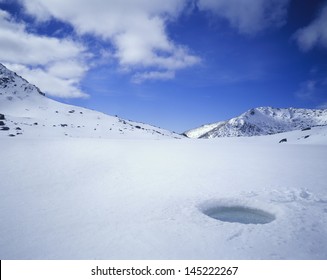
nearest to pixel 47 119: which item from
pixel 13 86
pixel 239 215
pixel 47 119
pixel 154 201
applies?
pixel 47 119

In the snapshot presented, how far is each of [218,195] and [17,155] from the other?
43.4ft

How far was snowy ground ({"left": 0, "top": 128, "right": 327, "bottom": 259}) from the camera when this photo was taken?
694cm

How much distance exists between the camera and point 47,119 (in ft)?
167

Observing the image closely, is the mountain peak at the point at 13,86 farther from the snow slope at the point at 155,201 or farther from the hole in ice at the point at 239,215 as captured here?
the hole in ice at the point at 239,215

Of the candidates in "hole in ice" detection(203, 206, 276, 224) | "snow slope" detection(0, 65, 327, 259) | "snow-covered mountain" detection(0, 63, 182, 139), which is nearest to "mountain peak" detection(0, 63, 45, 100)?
"snow-covered mountain" detection(0, 63, 182, 139)

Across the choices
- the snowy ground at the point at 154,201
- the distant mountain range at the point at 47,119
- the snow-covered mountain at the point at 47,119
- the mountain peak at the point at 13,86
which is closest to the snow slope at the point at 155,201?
the snowy ground at the point at 154,201

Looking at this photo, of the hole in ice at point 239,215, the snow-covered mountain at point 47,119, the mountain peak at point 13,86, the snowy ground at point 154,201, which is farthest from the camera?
the mountain peak at point 13,86

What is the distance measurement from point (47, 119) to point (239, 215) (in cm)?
4901

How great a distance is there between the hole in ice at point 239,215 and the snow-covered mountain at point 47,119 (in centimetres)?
3053

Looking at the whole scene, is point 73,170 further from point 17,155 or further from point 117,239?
point 117,239

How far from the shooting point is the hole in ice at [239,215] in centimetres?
902

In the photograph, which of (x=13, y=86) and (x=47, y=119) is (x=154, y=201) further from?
(x=13, y=86)

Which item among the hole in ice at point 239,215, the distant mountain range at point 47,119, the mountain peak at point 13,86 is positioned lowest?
the hole in ice at point 239,215

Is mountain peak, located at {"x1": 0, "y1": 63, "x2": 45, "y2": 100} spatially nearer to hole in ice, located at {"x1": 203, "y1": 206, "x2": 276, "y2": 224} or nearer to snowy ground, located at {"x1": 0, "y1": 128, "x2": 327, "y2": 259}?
snowy ground, located at {"x1": 0, "y1": 128, "x2": 327, "y2": 259}
